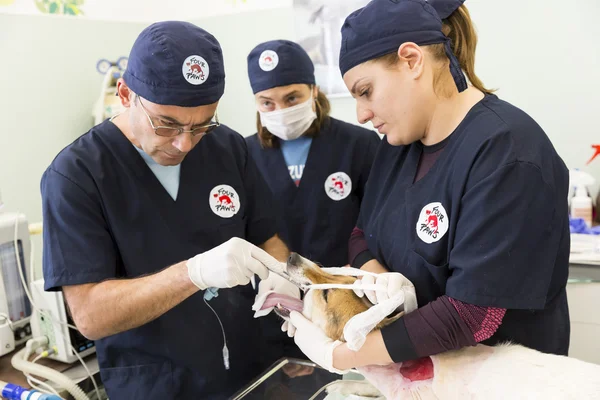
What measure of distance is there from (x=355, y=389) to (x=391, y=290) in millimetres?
358

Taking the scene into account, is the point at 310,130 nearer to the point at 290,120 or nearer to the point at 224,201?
the point at 290,120

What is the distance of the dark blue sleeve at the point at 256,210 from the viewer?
1.58 meters

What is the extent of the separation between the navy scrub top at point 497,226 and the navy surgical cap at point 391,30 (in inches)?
7.1

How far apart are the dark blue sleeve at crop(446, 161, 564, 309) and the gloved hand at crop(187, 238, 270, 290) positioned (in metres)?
0.50

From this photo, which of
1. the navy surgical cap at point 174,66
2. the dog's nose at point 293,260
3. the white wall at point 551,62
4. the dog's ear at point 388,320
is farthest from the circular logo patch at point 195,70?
the white wall at point 551,62

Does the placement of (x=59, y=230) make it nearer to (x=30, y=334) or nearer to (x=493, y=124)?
(x=30, y=334)

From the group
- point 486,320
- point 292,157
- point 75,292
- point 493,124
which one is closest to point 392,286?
point 486,320

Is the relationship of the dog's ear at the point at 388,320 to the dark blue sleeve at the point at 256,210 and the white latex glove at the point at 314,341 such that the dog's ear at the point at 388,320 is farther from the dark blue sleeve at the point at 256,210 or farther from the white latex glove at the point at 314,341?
the dark blue sleeve at the point at 256,210

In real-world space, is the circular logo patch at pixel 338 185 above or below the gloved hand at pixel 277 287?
above

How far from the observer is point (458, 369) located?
1.07 meters

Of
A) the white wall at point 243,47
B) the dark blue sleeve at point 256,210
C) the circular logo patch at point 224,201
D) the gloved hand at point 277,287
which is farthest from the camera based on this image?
the white wall at point 243,47

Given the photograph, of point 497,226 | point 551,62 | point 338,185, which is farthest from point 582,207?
point 497,226

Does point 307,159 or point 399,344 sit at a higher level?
point 307,159

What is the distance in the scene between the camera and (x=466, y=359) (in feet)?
3.54
